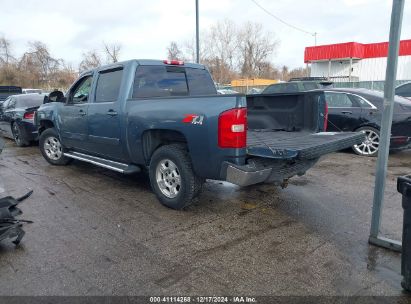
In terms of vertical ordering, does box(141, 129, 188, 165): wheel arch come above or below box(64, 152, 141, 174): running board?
above

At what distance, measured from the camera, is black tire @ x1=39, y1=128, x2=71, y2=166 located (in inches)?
278

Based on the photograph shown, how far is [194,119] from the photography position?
3924 mm

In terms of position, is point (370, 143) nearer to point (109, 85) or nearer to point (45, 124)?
point (109, 85)

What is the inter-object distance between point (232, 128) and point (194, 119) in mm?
507

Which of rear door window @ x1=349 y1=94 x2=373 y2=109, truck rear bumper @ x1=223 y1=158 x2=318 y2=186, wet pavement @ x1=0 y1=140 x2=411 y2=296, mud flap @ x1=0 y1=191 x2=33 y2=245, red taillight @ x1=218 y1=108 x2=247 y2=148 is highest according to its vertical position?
rear door window @ x1=349 y1=94 x2=373 y2=109

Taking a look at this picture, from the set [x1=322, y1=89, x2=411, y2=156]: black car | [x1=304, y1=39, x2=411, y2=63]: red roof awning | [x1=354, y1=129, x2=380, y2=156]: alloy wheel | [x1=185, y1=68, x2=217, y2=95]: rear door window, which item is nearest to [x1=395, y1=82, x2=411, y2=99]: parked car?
[x1=322, y1=89, x2=411, y2=156]: black car

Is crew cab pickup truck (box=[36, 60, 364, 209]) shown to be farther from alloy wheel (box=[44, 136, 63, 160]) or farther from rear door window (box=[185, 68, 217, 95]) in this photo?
alloy wheel (box=[44, 136, 63, 160])

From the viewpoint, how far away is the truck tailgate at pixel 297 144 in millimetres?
3508

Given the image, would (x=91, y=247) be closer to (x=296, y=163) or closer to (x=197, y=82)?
(x=296, y=163)

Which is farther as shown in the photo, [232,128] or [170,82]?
[170,82]

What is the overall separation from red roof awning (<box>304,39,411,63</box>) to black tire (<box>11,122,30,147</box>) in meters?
35.0

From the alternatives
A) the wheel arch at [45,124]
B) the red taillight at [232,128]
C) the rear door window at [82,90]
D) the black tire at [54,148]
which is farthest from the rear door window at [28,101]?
the red taillight at [232,128]

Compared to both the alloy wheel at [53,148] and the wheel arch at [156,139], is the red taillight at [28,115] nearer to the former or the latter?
the alloy wheel at [53,148]

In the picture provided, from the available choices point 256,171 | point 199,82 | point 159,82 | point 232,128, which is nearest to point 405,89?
point 199,82
